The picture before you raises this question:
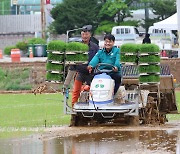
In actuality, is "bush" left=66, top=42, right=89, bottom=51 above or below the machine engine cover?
above

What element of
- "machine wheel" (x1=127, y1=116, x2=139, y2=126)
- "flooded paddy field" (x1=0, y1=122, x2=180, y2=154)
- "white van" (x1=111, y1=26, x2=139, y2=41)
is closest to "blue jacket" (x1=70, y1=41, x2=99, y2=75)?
"machine wheel" (x1=127, y1=116, x2=139, y2=126)

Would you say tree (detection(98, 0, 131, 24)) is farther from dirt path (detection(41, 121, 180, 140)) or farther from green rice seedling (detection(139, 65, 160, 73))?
dirt path (detection(41, 121, 180, 140))

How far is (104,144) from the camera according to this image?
13055 mm

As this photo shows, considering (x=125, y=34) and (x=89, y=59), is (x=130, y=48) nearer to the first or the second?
(x=89, y=59)

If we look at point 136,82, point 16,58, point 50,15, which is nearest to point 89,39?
point 136,82

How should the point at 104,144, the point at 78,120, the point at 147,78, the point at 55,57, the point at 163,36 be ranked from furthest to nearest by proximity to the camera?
the point at 163,36 → the point at 78,120 → the point at 55,57 → the point at 147,78 → the point at 104,144

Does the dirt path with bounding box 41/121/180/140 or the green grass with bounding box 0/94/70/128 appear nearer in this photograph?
the dirt path with bounding box 41/121/180/140

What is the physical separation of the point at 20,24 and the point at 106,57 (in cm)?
7276

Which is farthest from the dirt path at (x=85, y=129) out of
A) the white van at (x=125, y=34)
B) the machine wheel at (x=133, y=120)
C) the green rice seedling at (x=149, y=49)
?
the white van at (x=125, y=34)

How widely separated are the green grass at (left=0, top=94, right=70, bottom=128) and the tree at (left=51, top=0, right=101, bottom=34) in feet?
139

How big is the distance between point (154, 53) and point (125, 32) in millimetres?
47817

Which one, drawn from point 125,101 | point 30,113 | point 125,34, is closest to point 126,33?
point 125,34

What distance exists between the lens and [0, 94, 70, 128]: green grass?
1797cm

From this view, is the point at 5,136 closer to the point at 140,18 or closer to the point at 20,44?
the point at 20,44
